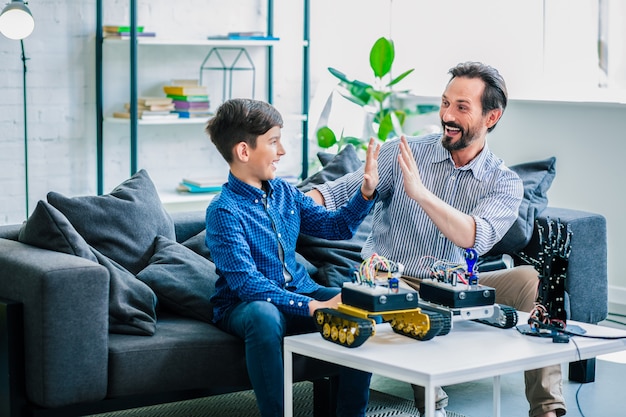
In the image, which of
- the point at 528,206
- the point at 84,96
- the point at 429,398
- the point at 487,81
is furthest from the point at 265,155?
the point at 84,96

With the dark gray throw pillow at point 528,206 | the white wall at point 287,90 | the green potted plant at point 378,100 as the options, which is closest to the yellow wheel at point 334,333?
the dark gray throw pillow at point 528,206

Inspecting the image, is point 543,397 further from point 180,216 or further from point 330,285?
point 180,216

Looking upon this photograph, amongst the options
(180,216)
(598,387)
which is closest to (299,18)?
(180,216)

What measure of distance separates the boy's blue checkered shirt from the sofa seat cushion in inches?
4.1

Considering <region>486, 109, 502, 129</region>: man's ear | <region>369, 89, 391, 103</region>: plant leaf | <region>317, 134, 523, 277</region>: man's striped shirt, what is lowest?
<region>317, 134, 523, 277</region>: man's striped shirt

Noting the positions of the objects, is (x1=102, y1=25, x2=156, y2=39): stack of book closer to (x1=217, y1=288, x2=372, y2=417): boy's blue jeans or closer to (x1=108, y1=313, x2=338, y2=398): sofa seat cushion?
(x1=108, y1=313, x2=338, y2=398): sofa seat cushion

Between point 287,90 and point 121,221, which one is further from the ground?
point 287,90

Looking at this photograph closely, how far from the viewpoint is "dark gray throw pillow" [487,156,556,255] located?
3562mm

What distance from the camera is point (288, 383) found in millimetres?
2467

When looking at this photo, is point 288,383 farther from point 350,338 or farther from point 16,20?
point 16,20

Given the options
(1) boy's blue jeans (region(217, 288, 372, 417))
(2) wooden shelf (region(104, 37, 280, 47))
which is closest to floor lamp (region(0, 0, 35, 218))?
(2) wooden shelf (region(104, 37, 280, 47))

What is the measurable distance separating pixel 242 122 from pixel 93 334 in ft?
2.36

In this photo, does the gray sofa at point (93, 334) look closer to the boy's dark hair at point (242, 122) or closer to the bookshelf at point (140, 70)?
the boy's dark hair at point (242, 122)

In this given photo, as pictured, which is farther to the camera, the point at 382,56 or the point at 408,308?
the point at 382,56
